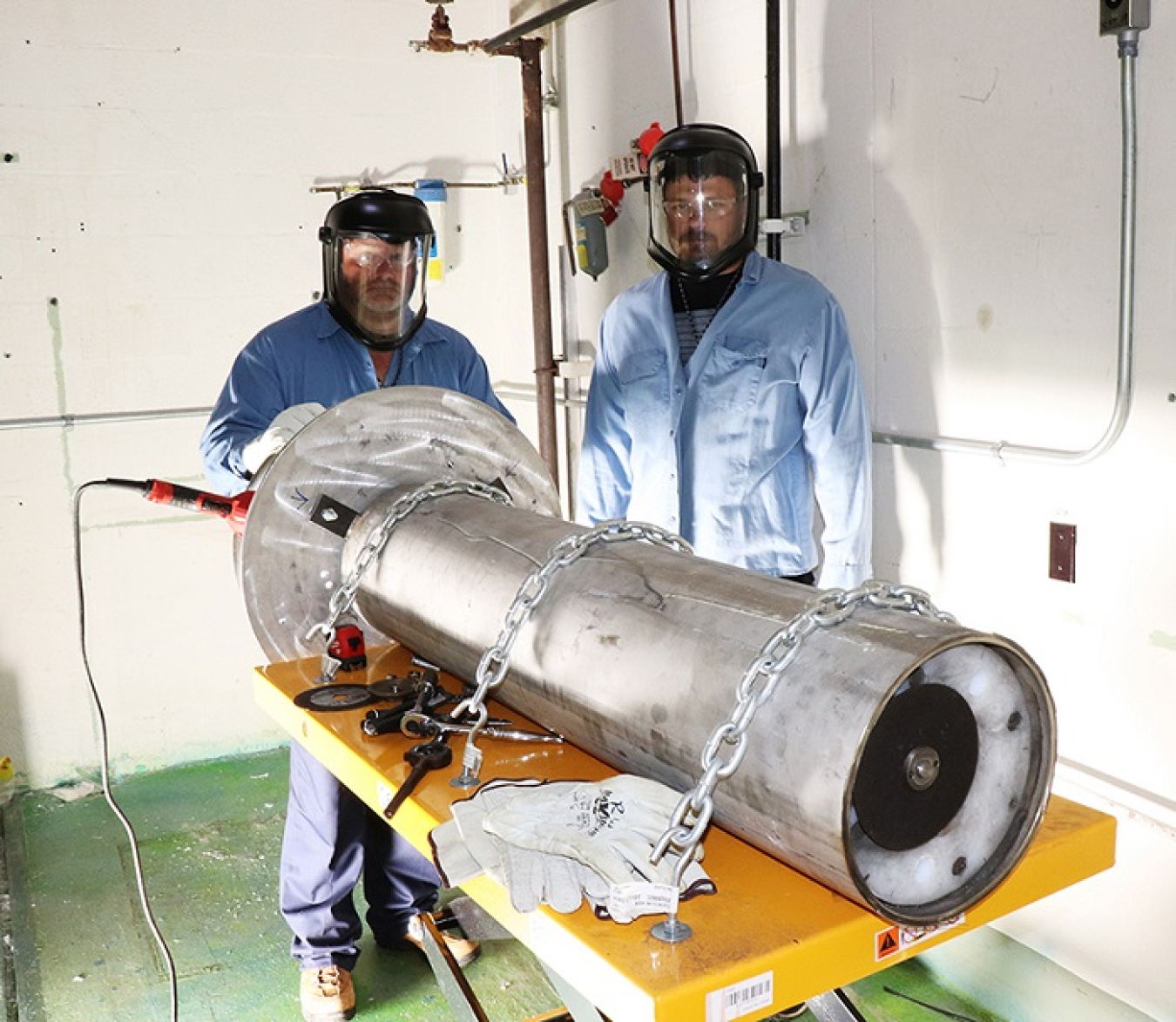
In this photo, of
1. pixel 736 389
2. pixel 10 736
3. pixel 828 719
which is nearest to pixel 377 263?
pixel 736 389

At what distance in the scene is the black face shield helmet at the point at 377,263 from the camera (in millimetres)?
2500

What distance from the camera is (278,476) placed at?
6.54ft

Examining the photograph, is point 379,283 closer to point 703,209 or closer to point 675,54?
point 703,209

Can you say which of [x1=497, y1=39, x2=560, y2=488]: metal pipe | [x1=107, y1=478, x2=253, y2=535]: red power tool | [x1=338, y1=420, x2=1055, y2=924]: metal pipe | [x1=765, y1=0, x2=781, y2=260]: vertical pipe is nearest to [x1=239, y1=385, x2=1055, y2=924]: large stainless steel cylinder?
[x1=338, y1=420, x2=1055, y2=924]: metal pipe

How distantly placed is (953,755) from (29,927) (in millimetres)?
2637

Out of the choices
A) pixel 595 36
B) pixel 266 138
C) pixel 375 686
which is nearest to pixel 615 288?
pixel 595 36

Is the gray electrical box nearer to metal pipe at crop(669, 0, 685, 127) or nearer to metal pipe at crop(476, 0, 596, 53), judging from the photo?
metal pipe at crop(669, 0, 685, 127)

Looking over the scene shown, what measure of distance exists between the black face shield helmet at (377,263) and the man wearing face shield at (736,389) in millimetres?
530

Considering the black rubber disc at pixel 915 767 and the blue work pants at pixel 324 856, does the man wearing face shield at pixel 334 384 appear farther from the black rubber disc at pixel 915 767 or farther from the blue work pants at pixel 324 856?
the black rubber disc at pixel 915 767

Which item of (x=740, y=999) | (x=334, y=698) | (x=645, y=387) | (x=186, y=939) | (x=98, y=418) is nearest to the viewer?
(x=740, y=999)

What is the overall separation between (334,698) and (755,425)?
1.21 m

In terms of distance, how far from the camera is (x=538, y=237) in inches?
153

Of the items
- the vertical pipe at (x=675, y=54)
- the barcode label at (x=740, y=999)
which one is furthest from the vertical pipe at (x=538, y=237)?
the barcode label at (x=740, y=999)

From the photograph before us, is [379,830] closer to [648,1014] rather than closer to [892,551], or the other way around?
[892,551]
